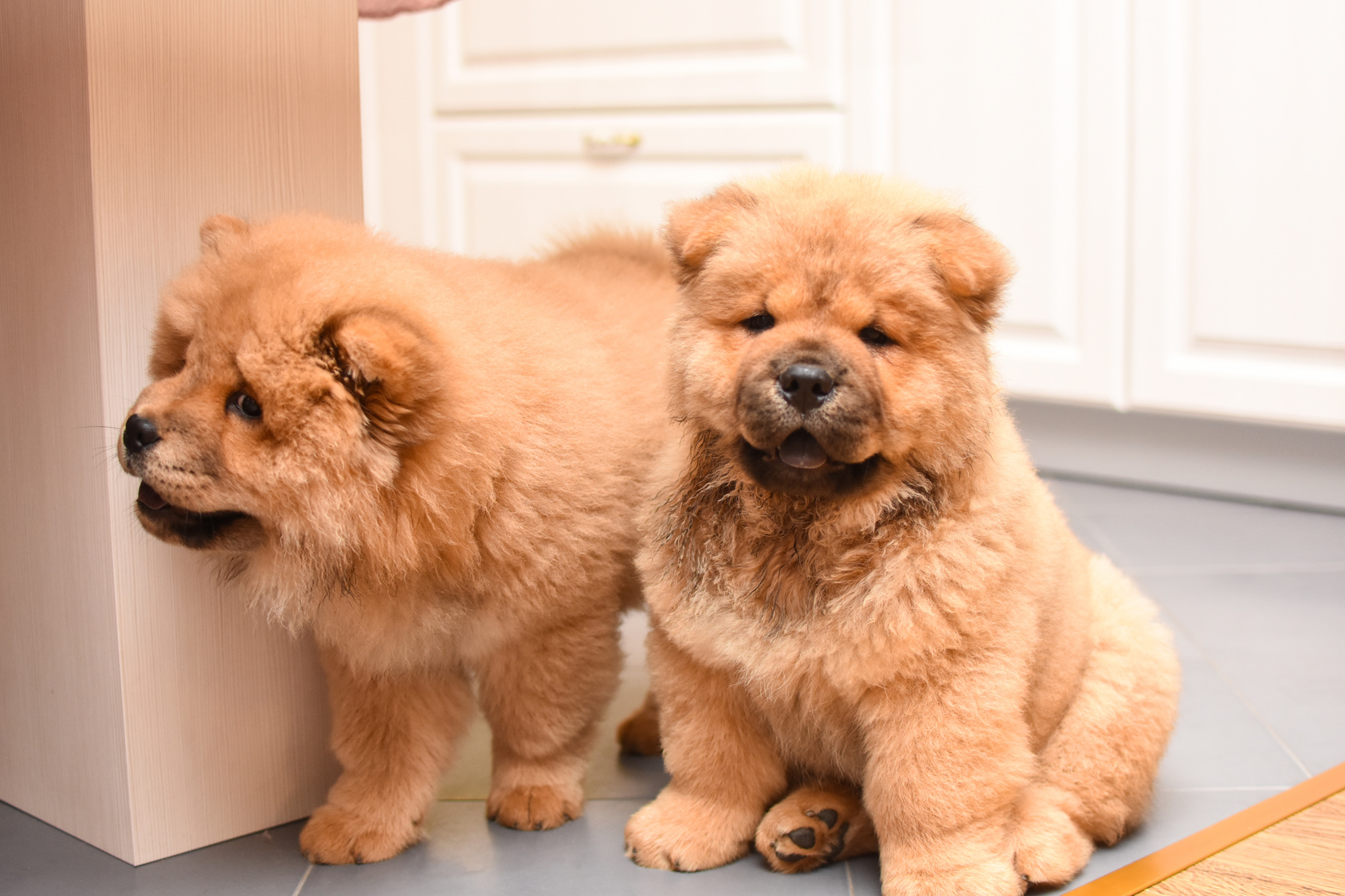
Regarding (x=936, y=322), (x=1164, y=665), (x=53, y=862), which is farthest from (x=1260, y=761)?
(x=53, y=862)

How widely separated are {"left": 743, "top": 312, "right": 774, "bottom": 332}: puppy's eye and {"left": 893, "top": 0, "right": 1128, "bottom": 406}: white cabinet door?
7.33 feet

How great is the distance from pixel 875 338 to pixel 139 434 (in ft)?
2.79

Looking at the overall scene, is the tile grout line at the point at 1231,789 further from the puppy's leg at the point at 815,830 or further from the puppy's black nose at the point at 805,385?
the puppy's black nose at the point at 805,385

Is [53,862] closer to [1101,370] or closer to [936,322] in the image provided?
[936,322]

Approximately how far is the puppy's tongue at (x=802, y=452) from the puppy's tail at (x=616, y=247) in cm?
82

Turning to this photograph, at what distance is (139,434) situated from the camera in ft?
4.82

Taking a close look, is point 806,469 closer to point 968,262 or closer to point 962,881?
point 968,262

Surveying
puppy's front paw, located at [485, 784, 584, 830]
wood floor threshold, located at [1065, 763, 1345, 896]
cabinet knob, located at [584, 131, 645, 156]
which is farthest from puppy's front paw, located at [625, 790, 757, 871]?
A: cabinet knob, located at [584, 131, 645, 156]

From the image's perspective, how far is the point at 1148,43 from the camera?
10.8ft

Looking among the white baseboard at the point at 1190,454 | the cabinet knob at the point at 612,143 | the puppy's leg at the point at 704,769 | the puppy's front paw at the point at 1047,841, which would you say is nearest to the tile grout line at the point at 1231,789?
the puppy's front paw at the point at 1047,841

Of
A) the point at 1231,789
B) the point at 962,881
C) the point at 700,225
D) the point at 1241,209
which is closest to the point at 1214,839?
the point at 1231,789

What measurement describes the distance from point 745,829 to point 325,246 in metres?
0.94

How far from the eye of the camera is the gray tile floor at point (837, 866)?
Answer: 168cm

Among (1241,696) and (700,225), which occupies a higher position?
(700,225)
